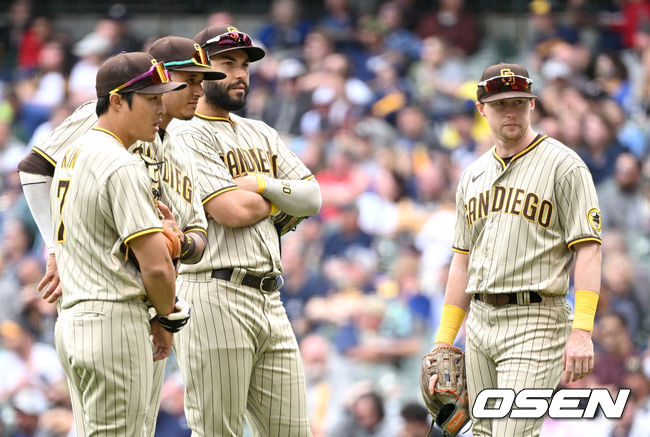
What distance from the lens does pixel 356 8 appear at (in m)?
12.6

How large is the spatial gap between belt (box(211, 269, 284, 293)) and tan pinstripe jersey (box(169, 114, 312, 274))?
31mm

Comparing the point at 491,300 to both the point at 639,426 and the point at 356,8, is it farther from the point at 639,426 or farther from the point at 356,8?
the point at 356,8

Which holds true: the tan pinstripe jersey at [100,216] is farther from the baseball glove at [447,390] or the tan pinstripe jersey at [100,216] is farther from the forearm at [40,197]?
the baseball glove at [447,390]

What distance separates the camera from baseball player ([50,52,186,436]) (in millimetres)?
3801

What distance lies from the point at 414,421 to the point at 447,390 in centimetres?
319

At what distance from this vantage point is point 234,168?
500 centimetres

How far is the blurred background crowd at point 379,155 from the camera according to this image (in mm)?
8719

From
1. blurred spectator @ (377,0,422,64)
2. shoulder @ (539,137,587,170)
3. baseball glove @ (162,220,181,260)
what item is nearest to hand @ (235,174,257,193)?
baseball glove @ (162,220,181,260)

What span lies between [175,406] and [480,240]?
4.45 m

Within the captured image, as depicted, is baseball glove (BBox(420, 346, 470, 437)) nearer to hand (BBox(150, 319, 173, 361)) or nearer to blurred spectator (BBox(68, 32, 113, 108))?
hand (BBox(150, 319, 173, 361))

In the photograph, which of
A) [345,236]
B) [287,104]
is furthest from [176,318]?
[287,104]

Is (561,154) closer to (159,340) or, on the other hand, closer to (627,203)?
(159,340)

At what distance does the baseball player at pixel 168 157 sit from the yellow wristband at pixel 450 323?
A: 1420 mm

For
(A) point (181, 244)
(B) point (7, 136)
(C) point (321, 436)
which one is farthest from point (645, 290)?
(B) point (7, 136)
